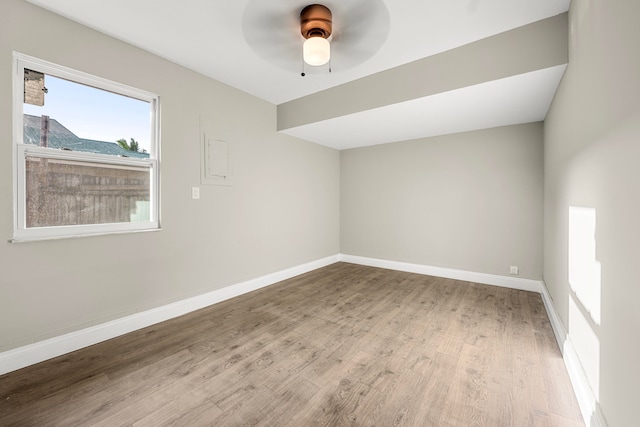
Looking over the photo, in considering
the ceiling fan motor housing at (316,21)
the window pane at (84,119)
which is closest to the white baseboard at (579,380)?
the ceiling fan motor housing at (316,21)

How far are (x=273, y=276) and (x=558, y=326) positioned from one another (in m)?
3.13

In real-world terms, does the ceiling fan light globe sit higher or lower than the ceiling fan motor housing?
lower

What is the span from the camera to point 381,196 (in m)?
4.66

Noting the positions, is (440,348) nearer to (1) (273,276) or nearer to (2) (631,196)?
(2) (631,196)

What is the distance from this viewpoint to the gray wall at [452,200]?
342 cm

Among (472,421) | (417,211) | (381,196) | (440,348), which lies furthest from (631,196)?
(381,196)

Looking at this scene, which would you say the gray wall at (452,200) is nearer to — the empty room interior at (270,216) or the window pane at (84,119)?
the empty room interior at (270,216)

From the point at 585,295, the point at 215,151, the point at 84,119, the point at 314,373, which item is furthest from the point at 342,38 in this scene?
the point at 314,373

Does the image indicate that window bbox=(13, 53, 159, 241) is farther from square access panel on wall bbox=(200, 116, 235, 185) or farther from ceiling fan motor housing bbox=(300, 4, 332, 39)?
ceiling fan motor housing bbox=(300, 4, 332, 39)

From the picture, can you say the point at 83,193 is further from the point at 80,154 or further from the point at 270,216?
the point at 270,216

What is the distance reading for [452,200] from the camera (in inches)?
156

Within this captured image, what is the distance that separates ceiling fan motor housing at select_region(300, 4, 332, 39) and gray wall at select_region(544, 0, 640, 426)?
5.03 feet

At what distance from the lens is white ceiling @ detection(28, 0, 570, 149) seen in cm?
188

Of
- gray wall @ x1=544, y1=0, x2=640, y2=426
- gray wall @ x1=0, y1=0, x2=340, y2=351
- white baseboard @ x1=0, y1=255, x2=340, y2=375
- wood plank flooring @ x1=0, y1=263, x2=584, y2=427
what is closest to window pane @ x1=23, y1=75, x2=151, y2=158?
gray wall @ x1=0, y1=0, x2=340, y2=351
